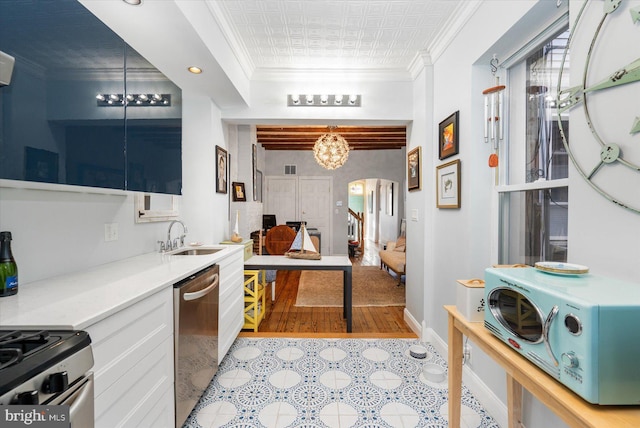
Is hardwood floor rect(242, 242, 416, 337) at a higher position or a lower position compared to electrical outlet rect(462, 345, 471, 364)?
lower

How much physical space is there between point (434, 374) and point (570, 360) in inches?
65.0

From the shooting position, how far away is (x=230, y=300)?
252 centimetres

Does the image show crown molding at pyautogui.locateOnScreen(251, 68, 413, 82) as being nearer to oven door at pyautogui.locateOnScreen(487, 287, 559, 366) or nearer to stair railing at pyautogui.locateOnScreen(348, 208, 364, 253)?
oven door at pyautogui.locateOnScreen(487, 287, 559, 366)

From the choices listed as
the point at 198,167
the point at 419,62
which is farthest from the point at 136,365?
the point at 419,62

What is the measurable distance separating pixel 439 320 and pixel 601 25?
232 centimetres

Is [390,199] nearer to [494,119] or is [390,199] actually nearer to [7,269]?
[494,119]

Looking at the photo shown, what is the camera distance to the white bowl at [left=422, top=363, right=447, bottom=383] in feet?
7.31

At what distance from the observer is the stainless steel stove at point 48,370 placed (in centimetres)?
72

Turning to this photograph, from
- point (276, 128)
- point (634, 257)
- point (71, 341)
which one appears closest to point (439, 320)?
point (634, 257)

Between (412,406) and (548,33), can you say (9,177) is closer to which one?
(412,406)

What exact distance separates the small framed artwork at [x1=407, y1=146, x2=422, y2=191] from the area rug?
1.82 meters

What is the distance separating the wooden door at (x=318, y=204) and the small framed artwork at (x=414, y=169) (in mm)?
4486

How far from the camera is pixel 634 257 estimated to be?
1004 mm

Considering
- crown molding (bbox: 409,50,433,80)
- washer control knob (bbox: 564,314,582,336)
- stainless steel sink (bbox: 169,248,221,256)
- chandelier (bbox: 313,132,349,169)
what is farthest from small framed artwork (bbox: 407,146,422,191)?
washer control knob (bbox: 564,314,582,336)
